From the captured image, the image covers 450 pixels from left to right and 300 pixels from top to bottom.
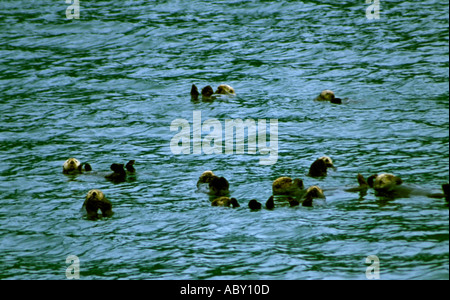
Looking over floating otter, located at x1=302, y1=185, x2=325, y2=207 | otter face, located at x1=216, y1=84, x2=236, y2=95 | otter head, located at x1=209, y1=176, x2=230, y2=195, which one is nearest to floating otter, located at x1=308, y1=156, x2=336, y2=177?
floating otter, located at x1=302, y1=185, x2=325, y2=207

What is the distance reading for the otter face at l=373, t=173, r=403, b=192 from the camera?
10609 millimetres

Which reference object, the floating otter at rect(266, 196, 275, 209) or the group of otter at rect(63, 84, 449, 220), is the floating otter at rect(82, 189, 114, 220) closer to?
the group of otter at rect(63, 84, 449, 220)

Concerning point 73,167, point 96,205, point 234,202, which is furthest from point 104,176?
point 234,202

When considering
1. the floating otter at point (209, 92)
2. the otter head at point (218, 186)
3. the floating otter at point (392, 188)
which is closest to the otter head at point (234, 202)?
the otter head at point (218, 186)

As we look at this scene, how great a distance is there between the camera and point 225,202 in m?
11.0

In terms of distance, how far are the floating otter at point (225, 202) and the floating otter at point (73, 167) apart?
8.88 feet

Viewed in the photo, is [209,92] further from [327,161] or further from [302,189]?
[302,189]

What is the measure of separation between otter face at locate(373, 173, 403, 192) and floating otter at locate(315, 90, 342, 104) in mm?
4665

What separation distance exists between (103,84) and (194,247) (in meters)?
9.08
